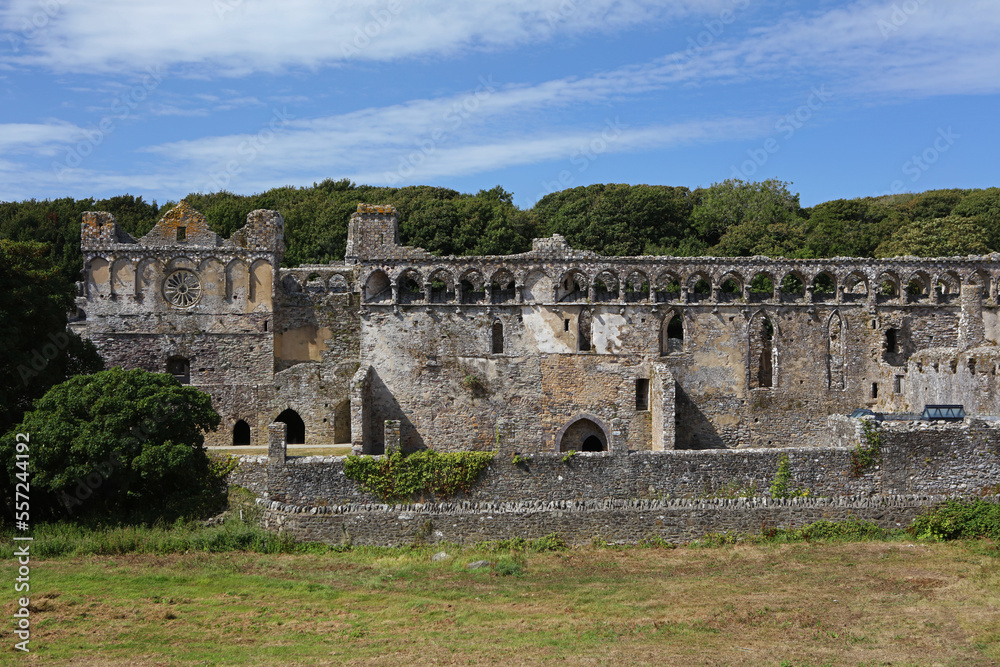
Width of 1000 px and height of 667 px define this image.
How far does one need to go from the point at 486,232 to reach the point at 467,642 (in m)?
47.2

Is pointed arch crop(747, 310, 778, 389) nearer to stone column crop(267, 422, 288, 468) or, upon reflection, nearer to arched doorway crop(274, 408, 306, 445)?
arched doorway crop(274, 408, 306, 445)

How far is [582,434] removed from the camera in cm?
3588

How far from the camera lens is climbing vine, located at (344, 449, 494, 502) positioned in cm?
2620

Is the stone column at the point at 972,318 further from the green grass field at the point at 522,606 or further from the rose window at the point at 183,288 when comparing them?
the rose window at the point at 183,288

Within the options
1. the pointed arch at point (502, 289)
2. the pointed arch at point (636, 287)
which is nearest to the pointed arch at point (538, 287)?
the pointed arch at point (502, 289)

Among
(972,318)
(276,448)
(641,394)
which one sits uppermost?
(972,318)

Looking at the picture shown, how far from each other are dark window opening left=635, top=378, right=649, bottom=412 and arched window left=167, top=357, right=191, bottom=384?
61.0ft

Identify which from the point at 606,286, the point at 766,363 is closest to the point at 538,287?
the point at 606,286

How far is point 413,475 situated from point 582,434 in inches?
443

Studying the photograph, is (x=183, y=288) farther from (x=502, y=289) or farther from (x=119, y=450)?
(x=119, y=450)

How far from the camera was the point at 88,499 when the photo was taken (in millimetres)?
26516

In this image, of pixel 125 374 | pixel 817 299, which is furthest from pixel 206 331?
pixel 817 299

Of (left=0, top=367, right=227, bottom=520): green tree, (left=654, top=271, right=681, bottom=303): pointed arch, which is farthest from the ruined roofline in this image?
(left=654, top=271, right=681, bottom=303): pointed arch

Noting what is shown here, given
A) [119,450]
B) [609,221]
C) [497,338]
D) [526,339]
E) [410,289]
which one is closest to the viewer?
[119,450]
